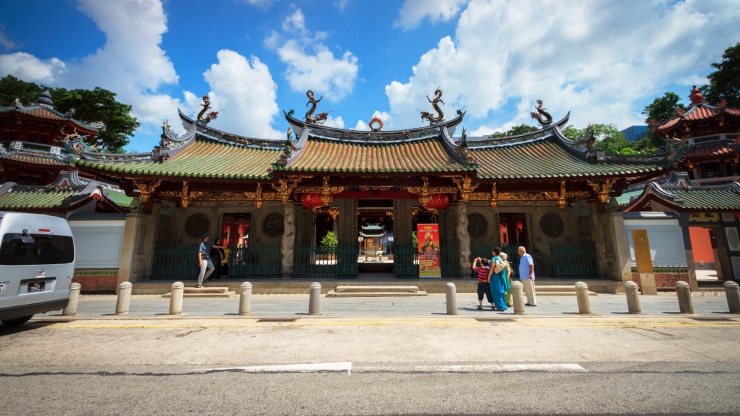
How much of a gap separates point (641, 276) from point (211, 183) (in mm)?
16752

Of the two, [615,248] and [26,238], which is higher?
[26,238]

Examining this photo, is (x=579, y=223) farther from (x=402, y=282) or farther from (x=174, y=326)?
(x=174, y=326)

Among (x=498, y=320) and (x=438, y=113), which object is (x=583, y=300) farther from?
(x=438, y=113)

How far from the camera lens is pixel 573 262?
469 inches

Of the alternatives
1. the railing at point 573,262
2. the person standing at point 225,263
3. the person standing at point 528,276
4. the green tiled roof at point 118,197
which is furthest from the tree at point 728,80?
the green tiled roof at point 118,197

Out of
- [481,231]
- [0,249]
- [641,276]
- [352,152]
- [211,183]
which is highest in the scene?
[352,152]

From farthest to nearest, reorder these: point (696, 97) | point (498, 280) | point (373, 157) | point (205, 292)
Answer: point (696, 97), point (373, 157), point (205, 292), point (498, 280)

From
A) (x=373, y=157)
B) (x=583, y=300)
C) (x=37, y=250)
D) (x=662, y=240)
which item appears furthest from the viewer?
(x=373, y=157)

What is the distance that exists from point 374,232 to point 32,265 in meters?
23.9

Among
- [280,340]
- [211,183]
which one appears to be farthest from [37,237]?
[211,183]

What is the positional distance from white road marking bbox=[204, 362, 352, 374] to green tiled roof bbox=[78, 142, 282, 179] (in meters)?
8.01

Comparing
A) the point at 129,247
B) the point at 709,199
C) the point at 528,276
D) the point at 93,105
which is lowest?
the point at 528,276

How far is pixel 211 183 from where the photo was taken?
39.9ft

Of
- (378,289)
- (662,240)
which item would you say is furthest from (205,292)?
(662,240)
